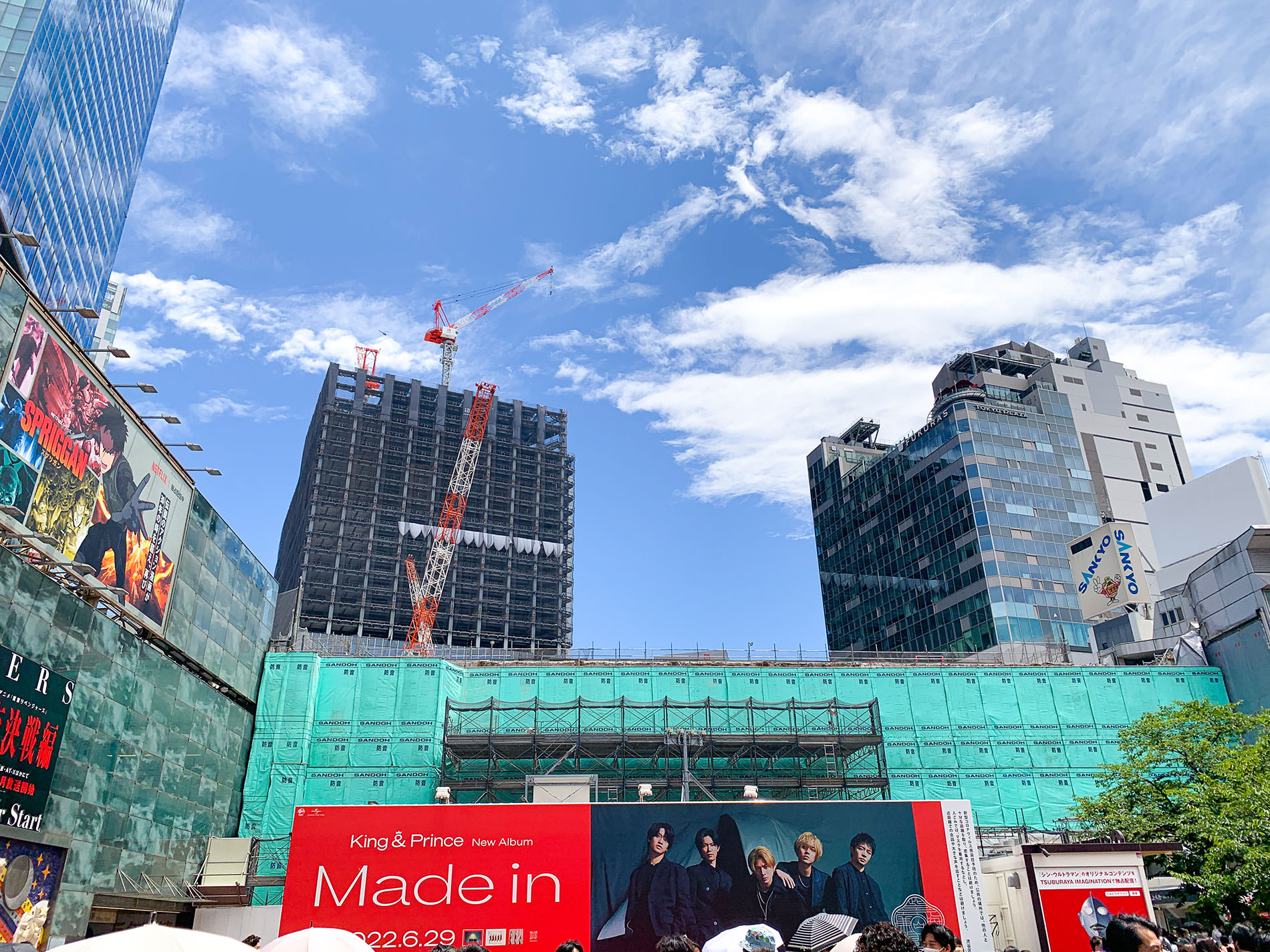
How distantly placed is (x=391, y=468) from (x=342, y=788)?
81.6m

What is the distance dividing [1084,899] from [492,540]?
99518mm

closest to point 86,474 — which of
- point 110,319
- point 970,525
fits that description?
point 970,525

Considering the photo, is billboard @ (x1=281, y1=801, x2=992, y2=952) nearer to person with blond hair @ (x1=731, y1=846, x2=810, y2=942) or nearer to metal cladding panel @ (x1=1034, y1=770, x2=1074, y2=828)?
person with blond hair @ (x1=731, y1=846, x2=810, y2=942)

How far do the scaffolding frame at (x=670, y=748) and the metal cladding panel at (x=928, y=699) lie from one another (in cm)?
233

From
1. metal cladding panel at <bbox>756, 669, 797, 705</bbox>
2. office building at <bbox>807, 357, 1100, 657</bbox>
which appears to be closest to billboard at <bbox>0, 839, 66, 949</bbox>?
metal cladding panel at <bbox>756, 669, 797, 705</bbox>

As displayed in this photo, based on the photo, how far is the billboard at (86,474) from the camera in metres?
21.8

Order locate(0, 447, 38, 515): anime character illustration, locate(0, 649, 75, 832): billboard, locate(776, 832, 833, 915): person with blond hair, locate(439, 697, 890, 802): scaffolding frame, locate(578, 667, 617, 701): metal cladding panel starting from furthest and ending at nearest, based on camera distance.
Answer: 1. locate(578, 667, 617, 701): metal cladding panel
2. locate(439, 697, 890, 802): scaffolding frame
3. locate(776, 832, 833, 915): person with blond hair
4. locate(0, 447, 38, 515): anime character illustration
5. locate(0, 649, 75, 832): billboard

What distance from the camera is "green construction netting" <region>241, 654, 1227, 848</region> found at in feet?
122

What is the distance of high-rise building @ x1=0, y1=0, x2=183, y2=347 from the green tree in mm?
48699

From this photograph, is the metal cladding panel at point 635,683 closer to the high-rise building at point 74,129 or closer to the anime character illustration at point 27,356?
the anime character illustration at point 27,356

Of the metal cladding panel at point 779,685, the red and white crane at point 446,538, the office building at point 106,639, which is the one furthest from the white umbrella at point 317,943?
the red and white crane at point 446,538

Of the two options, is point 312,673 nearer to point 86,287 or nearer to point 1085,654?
point 86,287

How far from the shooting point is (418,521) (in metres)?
114

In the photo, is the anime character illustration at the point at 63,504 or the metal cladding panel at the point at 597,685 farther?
the metal cladding panel at the point at 597,685
